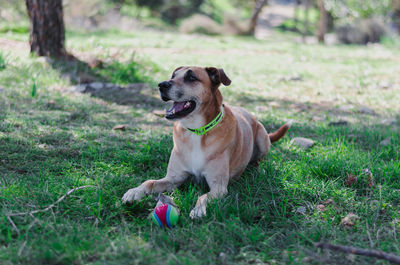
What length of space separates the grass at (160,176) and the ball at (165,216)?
69 millimetres

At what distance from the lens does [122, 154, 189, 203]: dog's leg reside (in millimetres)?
3111

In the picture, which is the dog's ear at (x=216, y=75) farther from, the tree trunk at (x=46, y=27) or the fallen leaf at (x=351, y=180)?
the tree trunk at (x=46, y=27)

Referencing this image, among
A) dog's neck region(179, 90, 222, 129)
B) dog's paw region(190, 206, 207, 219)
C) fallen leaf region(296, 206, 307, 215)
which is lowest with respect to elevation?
fallen leaf region(296, 206, 307, 215)

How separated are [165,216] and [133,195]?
428 millimetres

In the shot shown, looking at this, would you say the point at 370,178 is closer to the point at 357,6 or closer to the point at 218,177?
the point at 218,177

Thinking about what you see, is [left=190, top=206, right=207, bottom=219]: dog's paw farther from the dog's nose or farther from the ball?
the dog's nose

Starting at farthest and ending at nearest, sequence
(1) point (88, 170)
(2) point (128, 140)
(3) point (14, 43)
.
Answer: (3) point (14, 43)
(2) point (128, 140)
(1) point (88, 170)

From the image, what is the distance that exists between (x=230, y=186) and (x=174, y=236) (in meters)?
1.06

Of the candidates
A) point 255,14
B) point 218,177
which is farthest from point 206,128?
point 255,14

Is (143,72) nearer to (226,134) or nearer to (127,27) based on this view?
(226,134)

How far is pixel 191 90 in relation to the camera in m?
3.38

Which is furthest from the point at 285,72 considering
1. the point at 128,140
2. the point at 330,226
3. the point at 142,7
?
the point at 142,7

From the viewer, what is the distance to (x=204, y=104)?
3402 millimetres

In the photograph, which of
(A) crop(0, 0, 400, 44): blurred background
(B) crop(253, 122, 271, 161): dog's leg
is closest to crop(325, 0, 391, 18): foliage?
(A) crop(0, 0, 400, 44): blurred background
